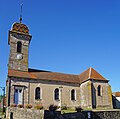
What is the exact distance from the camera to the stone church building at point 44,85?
27663 millimetres

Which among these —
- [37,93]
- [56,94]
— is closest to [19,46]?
[37,93]

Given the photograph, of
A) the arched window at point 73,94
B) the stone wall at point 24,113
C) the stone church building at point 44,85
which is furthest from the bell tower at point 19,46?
the stone wall at point 24,113

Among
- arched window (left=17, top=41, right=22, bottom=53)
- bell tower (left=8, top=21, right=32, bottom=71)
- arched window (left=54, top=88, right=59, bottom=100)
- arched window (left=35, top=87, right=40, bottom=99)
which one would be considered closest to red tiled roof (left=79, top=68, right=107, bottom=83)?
arched window (left=54, top=88, right=59, bottom=100)

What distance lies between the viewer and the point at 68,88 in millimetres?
31547

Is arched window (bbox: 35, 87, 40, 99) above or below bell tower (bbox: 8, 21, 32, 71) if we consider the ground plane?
below

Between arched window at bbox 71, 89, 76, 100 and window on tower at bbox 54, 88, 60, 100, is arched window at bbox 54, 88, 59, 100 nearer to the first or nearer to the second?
window on tower at bbox 54, 88, 60, 100

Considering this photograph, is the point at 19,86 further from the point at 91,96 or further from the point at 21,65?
the point at 91,96

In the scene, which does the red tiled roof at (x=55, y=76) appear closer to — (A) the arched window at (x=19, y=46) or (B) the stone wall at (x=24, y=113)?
(A) the arched window at (x=19, y=46)

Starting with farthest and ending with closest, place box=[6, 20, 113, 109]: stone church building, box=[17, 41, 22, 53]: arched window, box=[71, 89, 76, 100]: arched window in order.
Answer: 1. box=[17, 41, 22, 53]: arched window
2. box=[71, 89, 76, 100]: arched window
3. box=[6, 20, 113, 109]: stone church building

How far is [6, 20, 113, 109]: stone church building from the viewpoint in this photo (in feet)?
90.8

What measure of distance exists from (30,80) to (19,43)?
321 inches

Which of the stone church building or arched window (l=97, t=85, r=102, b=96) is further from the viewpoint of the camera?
arched window (l=97, t=85, r=102, b=96)

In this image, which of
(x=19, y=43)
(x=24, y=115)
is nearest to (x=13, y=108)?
(x=24, y=115)

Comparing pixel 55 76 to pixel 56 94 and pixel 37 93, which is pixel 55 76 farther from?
pixel 37 93
